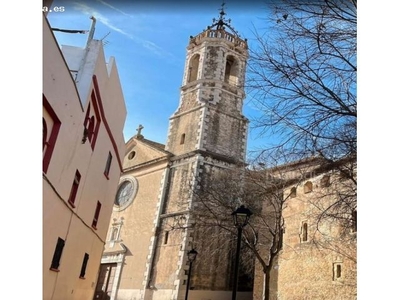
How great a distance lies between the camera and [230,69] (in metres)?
22.5

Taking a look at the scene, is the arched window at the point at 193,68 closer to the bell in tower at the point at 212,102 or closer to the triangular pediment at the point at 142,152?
the bell in tower at the point at 212,102

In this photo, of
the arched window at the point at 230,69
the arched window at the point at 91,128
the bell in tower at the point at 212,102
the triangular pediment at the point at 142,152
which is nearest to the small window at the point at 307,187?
the bell in tower at the point at 212,102

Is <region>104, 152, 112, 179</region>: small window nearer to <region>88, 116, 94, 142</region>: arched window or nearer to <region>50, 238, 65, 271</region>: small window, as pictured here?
<region>88, 116, 94, 142</region>: arched window

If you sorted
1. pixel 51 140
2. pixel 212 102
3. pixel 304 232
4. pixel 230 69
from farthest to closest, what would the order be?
pixel 230 69, pixel 212 102, pixel 304 232, pixel 51 140

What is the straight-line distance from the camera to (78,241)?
30.2ft

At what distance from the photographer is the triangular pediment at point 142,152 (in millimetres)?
21234

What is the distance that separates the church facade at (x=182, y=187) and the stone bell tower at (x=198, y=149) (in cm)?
4

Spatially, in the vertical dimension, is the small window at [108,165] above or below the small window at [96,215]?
above

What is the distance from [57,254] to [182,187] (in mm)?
11389

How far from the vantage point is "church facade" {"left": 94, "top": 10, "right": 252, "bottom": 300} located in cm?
1717

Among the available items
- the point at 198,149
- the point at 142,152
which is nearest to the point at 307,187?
the point at 198,149

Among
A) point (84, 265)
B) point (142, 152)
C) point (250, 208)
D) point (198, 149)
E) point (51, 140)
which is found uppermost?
point (142, 152)

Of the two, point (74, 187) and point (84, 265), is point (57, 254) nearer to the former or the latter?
point (74, 187)
